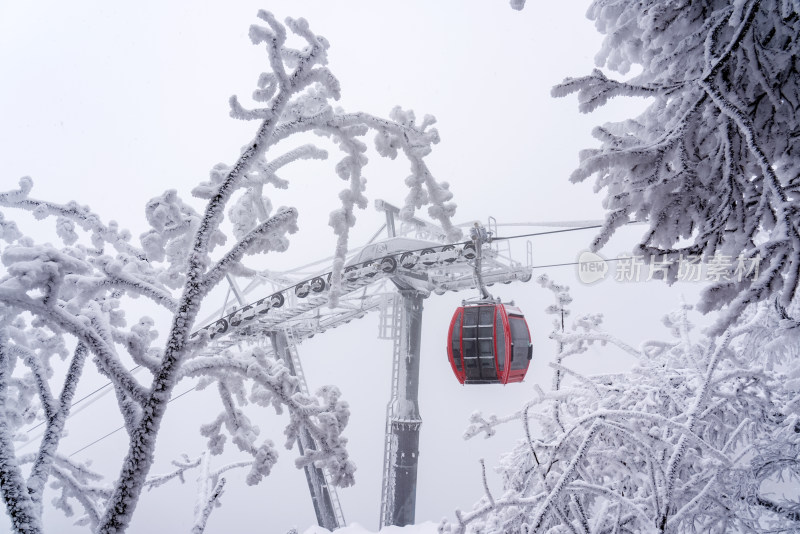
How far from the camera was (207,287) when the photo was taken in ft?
7.20

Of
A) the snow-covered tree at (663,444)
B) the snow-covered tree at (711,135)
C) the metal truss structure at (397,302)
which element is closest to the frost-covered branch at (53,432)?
the snow-covered tree at (663,444)

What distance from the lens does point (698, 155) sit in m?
2.50

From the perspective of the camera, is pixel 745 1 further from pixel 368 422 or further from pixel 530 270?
pixel 368 422

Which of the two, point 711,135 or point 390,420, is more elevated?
point 711,135

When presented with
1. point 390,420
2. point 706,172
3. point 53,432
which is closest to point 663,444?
point 706,172

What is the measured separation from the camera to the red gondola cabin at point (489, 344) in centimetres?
596

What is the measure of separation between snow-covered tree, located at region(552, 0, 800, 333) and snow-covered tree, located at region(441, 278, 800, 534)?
1638 millimetres

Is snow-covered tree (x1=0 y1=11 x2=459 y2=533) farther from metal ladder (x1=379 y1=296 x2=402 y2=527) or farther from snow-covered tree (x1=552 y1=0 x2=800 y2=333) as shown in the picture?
metal ladder (x1=379 y1=296 x2=402 y2=527)

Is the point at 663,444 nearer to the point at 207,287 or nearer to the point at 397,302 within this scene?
the point at 207,287

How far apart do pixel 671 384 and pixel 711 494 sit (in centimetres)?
154

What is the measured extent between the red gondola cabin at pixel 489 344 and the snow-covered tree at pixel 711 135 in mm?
3659

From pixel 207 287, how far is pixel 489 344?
4.49 meters

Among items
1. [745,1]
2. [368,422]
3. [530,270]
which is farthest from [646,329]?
[745,1]

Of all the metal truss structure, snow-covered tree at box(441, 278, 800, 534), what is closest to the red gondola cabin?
snow-covered tree at box(441, 278, 800, 534)
